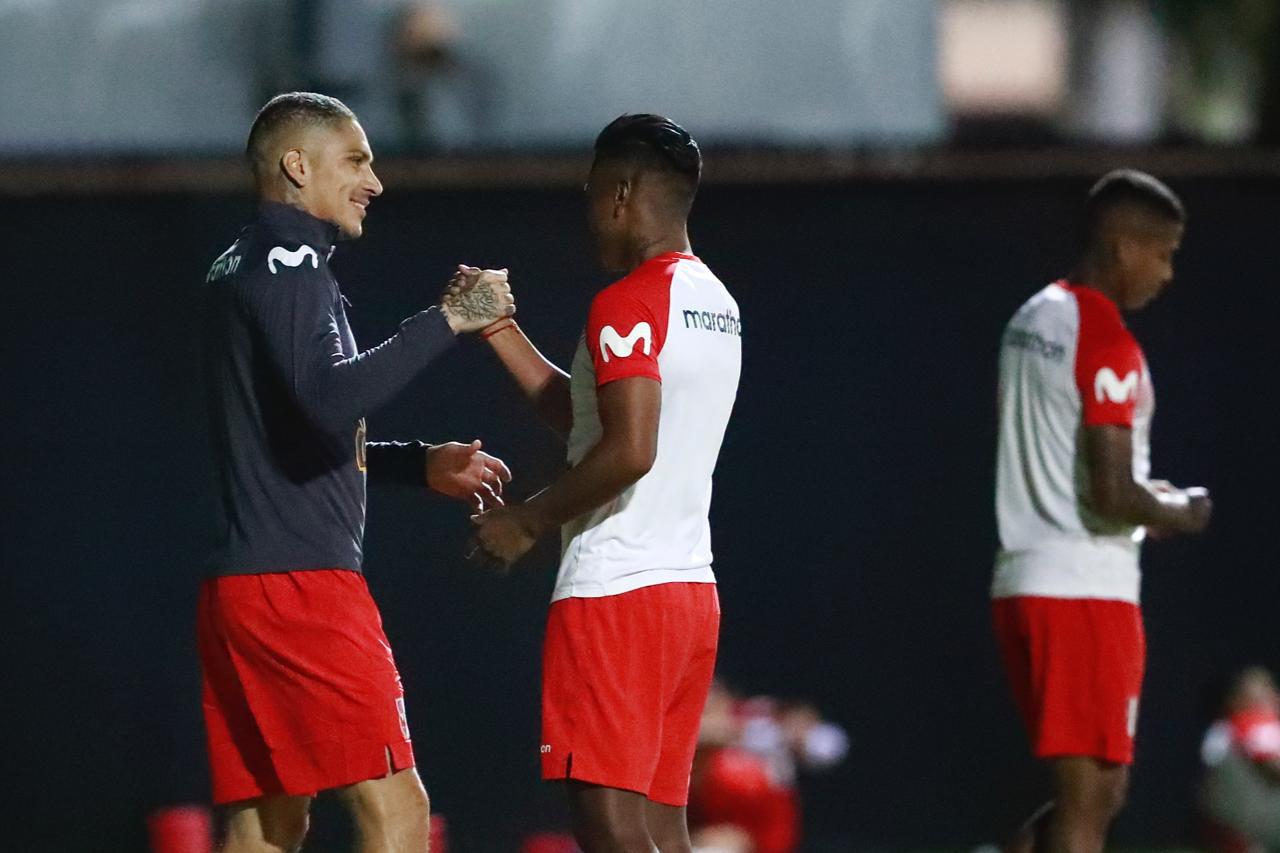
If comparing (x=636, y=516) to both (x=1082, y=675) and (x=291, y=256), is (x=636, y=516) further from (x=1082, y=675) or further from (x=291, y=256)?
(x=1082, y=675)

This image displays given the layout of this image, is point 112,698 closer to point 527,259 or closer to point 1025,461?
point 527,259

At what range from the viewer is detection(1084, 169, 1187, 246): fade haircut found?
593 cm

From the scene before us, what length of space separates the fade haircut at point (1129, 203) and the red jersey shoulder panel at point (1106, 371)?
1.00ft

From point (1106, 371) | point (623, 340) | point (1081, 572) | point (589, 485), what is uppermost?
point (623, 340)

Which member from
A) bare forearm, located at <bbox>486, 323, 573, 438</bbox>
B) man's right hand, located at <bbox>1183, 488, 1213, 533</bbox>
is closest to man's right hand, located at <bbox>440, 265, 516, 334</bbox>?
bare forearm, located at <bbox>486, 323, 573, 438</bbox>

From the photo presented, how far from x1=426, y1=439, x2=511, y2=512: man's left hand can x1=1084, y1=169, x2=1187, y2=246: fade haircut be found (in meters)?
1.99

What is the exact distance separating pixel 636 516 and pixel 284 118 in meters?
1.25

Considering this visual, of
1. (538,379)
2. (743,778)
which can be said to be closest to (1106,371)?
(538,379)

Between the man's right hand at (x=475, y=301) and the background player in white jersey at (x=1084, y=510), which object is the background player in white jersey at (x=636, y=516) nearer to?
the man's right hand at (x=475, y=301)

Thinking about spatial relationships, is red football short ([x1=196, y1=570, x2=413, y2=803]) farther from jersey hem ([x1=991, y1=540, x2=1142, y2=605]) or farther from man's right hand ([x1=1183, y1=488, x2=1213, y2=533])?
man's right hand ([x1=1183, y1=488, x2=1213, y2=533])

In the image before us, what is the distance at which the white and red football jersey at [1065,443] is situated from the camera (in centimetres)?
575

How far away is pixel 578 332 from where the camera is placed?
9.10m

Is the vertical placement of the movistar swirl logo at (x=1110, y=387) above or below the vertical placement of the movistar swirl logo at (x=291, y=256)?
below

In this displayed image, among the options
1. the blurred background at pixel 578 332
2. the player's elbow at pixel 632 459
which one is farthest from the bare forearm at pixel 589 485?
the blurred background at pixel 578 332
